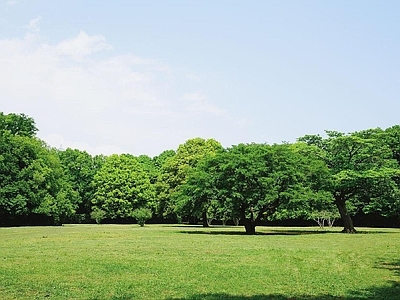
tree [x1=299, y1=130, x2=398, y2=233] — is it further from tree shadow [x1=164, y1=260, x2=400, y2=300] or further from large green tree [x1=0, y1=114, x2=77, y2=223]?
large green tree [x1=0, y1=114, x2=77, y2=223]

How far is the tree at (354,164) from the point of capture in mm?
41688

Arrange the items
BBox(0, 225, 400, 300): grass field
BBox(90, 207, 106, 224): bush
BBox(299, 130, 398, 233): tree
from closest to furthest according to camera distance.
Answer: BBox(0, 225, 400, 300): grass field < BBox(299, 130, 398, 233): tree < BBox(90, 207, 106, 224): bush

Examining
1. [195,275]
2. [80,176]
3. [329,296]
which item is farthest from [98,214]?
[329,296]

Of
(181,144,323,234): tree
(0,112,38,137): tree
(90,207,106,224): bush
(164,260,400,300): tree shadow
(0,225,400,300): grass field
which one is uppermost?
(0,112,38,137): tree

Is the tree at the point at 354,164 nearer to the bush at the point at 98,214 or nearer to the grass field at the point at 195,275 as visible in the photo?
the grass field at the point at 195,275

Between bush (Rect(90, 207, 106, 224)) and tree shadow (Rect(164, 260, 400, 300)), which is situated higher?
bush (Rect(90, 207, 106, 224))

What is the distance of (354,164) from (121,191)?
45.5 meters

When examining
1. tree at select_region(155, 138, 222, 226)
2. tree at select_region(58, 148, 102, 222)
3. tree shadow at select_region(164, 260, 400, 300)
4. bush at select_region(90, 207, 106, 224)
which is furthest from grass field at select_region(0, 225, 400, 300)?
tree at select_region(58, 148, 102, 222)

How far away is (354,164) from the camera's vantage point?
145 feet

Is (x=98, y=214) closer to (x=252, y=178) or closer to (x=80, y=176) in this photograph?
(x=80, y=176)

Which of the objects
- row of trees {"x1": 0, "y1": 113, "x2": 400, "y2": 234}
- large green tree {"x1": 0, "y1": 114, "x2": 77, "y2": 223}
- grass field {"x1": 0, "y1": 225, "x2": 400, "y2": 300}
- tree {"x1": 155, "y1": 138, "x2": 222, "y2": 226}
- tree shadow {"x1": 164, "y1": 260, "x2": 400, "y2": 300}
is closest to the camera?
tree shadow {"x1": 164, "y1": 260, "x2": 400, "y2": 300}

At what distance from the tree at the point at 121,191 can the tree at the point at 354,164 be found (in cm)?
4056

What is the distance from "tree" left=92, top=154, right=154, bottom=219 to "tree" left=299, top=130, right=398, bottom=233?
4056cm

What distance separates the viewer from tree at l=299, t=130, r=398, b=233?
41688mm
